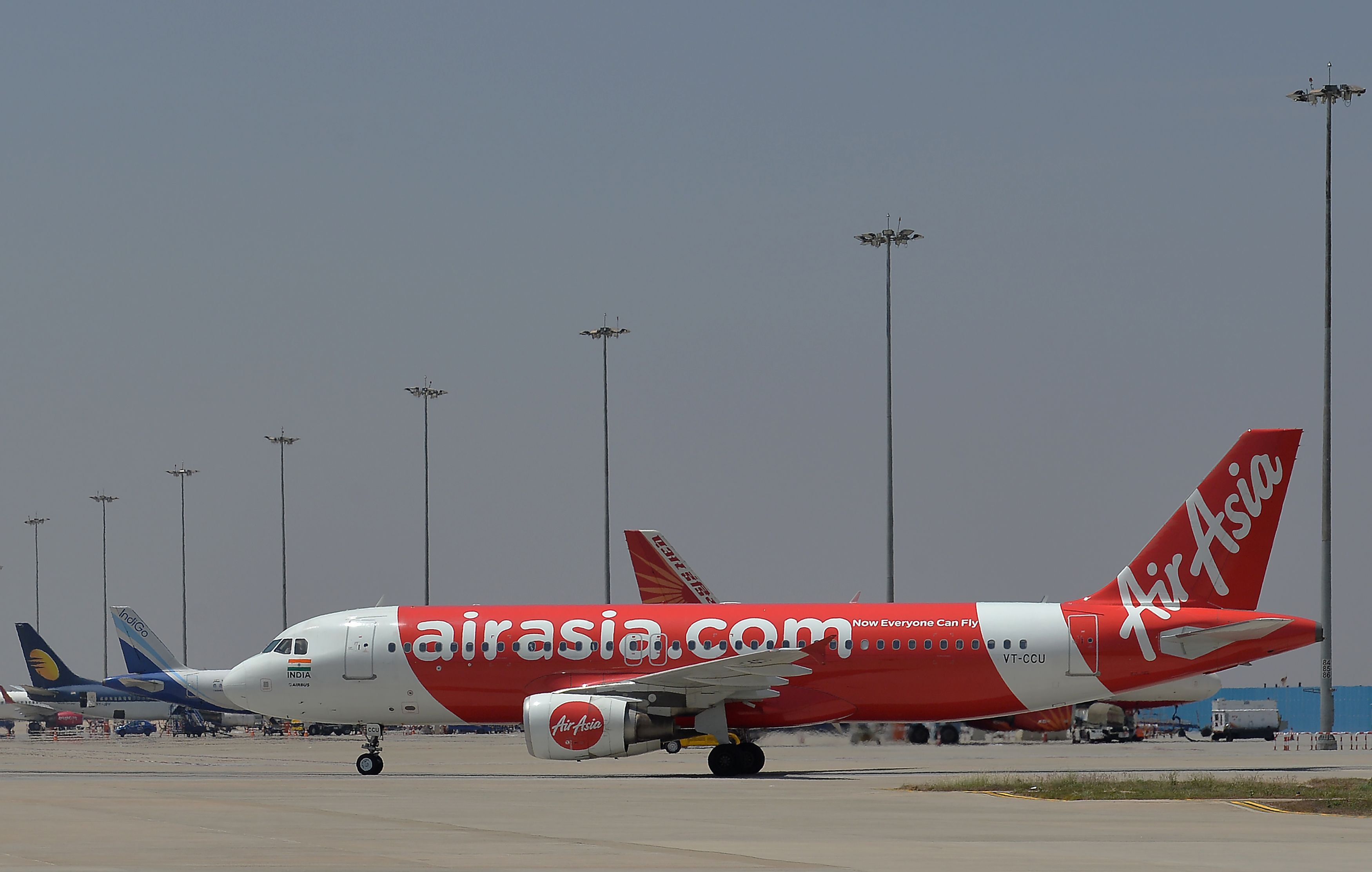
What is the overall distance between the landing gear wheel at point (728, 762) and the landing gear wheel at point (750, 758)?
0.03 meters

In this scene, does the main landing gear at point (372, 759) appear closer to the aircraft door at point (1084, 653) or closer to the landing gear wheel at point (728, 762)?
the landing gear wheel at point (728, 762)

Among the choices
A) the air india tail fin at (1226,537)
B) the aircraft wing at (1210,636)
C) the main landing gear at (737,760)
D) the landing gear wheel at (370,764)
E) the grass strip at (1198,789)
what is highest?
the air india tail fin at (1226,537)

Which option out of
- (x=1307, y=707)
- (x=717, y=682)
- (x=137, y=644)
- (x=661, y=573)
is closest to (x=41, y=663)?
(x=137, y=644)

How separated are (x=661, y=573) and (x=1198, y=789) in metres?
28.2

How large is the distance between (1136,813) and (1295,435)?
1558cm

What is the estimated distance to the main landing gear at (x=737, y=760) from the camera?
121ft

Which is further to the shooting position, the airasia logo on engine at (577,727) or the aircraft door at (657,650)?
the aircraft door at (657,650)

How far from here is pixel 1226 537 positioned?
123 ft

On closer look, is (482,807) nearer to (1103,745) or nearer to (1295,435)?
(1295,435)

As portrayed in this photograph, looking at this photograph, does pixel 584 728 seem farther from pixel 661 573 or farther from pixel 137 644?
pixel 137 644

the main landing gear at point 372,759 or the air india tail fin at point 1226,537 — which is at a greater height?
the air india tail fin at point 1226,537

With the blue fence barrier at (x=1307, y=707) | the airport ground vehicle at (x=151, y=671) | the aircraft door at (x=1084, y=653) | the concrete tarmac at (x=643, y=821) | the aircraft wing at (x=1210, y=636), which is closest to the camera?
the concrete tarmac at (x=643, y=821)

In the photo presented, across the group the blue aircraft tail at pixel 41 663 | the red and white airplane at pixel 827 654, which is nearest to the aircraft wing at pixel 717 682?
the red and white airplane at pixel 827 654

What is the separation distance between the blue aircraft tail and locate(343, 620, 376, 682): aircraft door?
169 ft
